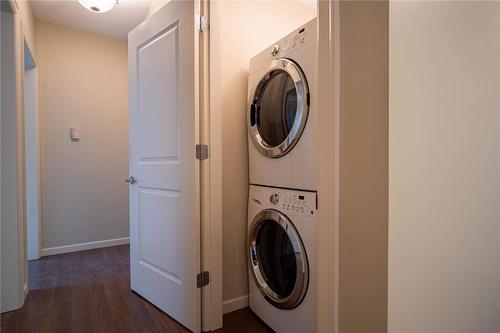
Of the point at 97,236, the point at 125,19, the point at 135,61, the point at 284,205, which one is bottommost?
the point at 97,236

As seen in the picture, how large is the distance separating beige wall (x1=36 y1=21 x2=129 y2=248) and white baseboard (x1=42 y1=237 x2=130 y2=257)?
1.7 inches

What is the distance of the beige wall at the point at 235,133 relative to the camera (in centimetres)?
184

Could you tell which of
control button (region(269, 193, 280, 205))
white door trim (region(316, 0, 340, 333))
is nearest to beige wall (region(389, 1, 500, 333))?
white door trim (region(316, 0, 340, 333))

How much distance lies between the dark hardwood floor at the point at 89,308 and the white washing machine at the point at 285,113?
0.93 m

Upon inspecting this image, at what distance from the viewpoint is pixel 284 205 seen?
150cm

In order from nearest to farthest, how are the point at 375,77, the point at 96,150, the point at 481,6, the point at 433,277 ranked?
the point at 375,77, the point at 433,277, the point at 481,6, the point at 96,150

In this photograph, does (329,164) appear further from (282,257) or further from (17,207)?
(17,207)

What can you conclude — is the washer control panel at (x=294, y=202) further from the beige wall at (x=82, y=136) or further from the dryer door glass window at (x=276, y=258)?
the beige wall at (x=82, y=136)

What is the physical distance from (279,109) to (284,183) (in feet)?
1.33

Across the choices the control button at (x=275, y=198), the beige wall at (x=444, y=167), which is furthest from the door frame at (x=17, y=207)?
the beige wall at (x=444, y=167)

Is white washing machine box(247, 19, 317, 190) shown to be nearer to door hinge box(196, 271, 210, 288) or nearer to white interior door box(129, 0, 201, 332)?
white interior door box(129, 0, 201, 332)

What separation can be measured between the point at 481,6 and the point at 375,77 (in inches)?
24.4

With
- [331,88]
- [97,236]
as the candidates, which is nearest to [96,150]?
[97,236]

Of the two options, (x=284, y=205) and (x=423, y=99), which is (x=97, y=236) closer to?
(x=284, y=205)
